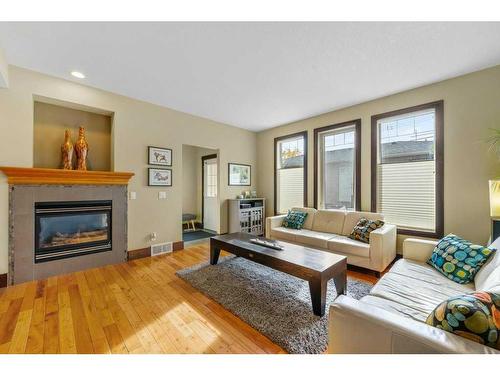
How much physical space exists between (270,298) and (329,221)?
2.05m

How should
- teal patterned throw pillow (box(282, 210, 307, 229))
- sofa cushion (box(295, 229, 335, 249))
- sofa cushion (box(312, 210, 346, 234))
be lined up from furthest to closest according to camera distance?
teal patterned throw pillow (box(282, 210, 307, 229))
sofa cushion (box(312, 210, 346, 234))
sofa cushion (box(295, 229, 335, 249))

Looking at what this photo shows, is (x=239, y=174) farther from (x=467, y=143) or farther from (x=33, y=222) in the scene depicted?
(x=467, y=143)

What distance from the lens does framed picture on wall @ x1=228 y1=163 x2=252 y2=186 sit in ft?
16.5

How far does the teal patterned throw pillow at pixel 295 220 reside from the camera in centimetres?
395

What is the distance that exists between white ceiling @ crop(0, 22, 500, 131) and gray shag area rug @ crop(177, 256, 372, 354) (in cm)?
263

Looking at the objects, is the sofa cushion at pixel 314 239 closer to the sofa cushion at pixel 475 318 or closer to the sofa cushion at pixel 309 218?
the sofa cushion at pixel 309 218

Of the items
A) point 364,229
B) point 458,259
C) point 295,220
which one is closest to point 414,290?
point 458,259

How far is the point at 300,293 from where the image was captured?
234cm

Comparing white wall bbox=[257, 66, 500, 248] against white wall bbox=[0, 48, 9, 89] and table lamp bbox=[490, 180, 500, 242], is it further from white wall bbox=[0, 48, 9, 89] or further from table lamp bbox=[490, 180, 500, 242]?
white wall bbox=[0, 48, 9, 89]

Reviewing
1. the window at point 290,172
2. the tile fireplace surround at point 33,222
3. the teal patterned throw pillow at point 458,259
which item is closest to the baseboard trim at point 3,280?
the tile fireplace surround at point 33,222

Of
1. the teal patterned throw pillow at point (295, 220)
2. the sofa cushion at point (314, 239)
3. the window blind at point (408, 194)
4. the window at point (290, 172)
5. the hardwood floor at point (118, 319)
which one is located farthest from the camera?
the window at point (290, 172)

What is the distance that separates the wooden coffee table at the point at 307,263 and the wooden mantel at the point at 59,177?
6.47 feet

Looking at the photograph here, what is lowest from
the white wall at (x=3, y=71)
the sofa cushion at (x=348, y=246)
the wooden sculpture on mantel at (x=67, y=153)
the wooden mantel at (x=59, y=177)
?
the sofa cushion at (x=348, y=246)

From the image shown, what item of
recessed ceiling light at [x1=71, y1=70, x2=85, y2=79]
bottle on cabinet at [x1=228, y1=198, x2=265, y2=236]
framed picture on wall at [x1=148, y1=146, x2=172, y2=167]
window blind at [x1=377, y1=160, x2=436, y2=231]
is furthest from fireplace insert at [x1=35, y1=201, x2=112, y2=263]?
window blind at [x1=377, y1=160, x2=436, y2=231]
